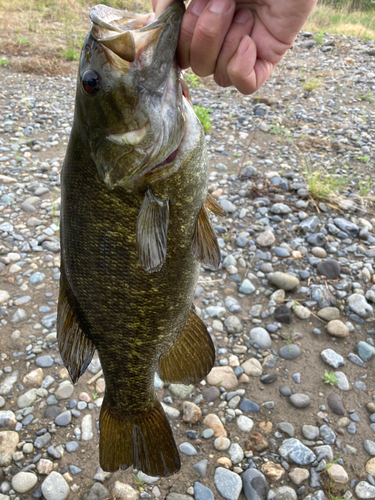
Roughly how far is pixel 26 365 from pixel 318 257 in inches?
119

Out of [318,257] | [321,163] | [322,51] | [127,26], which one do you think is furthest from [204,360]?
[322,51]

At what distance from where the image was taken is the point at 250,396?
310 cm

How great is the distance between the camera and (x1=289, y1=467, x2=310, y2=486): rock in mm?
2564

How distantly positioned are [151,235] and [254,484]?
6.30ft

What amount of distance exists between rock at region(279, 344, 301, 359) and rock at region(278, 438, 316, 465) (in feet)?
2.41

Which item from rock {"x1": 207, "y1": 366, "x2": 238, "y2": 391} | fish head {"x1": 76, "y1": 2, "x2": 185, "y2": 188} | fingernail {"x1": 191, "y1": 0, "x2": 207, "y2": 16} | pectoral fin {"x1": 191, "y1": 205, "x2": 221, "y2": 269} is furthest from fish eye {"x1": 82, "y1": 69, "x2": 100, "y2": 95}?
rock {"x1": 207, "y1": 366, "x2": 238, "y2": 391}

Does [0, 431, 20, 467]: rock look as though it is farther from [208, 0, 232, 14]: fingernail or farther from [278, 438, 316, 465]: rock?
[208, 0, 232, 14]: fingernail

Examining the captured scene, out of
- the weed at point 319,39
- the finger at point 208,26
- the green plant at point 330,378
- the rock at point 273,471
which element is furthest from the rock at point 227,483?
the weed at point 319,39

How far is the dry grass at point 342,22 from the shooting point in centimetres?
1420

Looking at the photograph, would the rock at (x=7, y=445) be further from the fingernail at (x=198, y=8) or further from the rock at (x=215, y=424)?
the fingernail at (x=198, y=8)

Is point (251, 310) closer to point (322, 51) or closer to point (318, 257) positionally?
point (318, 257)

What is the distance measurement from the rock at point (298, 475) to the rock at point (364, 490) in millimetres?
310

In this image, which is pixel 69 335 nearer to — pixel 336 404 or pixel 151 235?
pixel 151 235

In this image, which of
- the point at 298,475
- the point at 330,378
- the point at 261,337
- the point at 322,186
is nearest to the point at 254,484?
the point at 298,475
